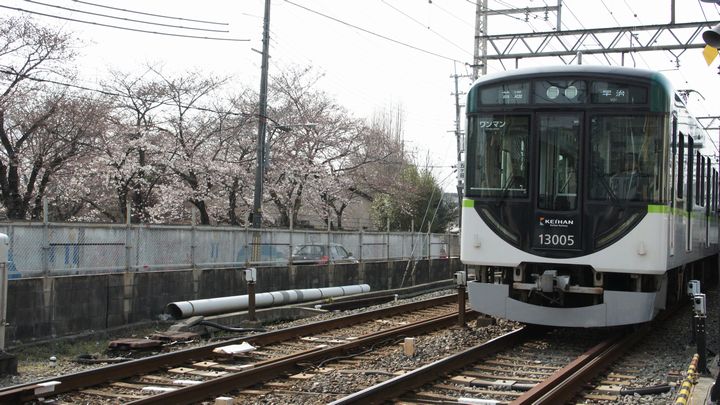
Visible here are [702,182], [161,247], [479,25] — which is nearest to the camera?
[702,182]

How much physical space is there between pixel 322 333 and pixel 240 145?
21150 mm

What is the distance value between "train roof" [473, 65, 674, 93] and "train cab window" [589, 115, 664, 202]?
52 centimetres

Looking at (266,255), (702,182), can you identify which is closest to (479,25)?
(266,255)

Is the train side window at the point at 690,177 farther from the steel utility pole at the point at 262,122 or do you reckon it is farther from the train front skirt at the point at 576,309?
the steel utility pole at the point at 262,122

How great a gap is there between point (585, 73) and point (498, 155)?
155 centimetres

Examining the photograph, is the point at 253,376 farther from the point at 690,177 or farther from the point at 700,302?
the point at 690,177

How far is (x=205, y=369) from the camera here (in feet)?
29.8

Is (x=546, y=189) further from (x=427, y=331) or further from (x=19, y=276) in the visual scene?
(x=19, y=276)

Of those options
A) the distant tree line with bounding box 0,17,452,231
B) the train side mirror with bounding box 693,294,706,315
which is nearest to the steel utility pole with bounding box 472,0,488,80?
the distant tree line with bounding box 0,17,452,231

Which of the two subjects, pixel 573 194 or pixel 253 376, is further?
pixel 573 194

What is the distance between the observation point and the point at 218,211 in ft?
109

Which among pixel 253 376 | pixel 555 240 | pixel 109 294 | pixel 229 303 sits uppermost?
pixel 555 240

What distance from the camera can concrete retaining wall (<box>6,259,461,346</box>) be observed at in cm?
1201

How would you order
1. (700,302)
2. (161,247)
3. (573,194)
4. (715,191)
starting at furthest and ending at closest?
1. (161,247)
2. (715,191)
3. (573,194)
4. (700,302)
